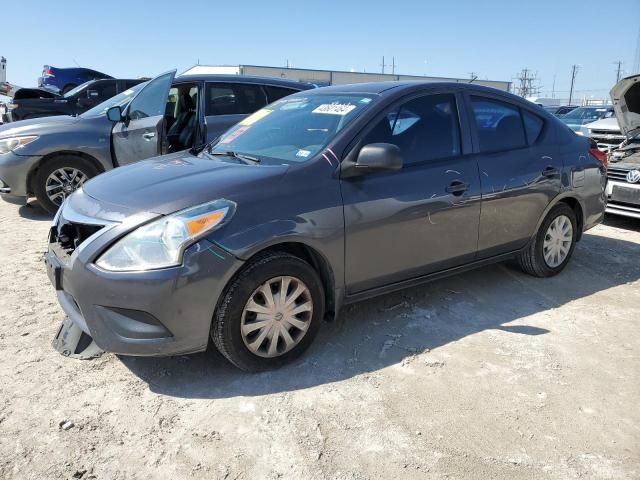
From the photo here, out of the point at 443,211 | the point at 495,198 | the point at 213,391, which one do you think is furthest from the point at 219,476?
the point at 495,198

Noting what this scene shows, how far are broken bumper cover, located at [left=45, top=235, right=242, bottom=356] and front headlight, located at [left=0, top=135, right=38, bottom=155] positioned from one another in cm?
427

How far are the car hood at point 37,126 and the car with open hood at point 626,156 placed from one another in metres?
6.85

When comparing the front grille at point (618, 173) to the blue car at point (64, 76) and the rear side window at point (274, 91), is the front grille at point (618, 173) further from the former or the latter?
the blue car at point (64, 76)

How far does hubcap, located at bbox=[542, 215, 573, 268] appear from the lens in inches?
182

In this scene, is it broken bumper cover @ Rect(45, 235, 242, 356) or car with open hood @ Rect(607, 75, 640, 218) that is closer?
broken bumper cover @ Rect(45, 235, 242, 356)

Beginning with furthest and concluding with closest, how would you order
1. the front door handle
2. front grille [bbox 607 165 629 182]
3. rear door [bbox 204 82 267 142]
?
front grille [bbox 607 165 629 182], rear door [bbox 204 82 267 142], the front door handle

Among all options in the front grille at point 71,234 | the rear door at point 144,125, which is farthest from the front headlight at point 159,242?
the rear door at point 144,125

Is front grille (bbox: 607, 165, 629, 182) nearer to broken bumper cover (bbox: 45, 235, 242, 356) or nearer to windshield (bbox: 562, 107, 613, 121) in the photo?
broken bumper cover (bbox: 45, 235, 242, 356)

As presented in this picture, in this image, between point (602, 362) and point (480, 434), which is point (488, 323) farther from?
point (480, 434)

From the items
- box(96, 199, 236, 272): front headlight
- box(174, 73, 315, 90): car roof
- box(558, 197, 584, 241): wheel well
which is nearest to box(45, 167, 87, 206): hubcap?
box(174, 73, 315, 90): car roof

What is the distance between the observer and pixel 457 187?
12.3 feet

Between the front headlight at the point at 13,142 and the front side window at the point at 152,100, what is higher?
the front side window at the point at 152,100

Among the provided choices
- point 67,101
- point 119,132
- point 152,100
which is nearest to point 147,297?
point 152,100

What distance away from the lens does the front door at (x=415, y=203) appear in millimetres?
3289
